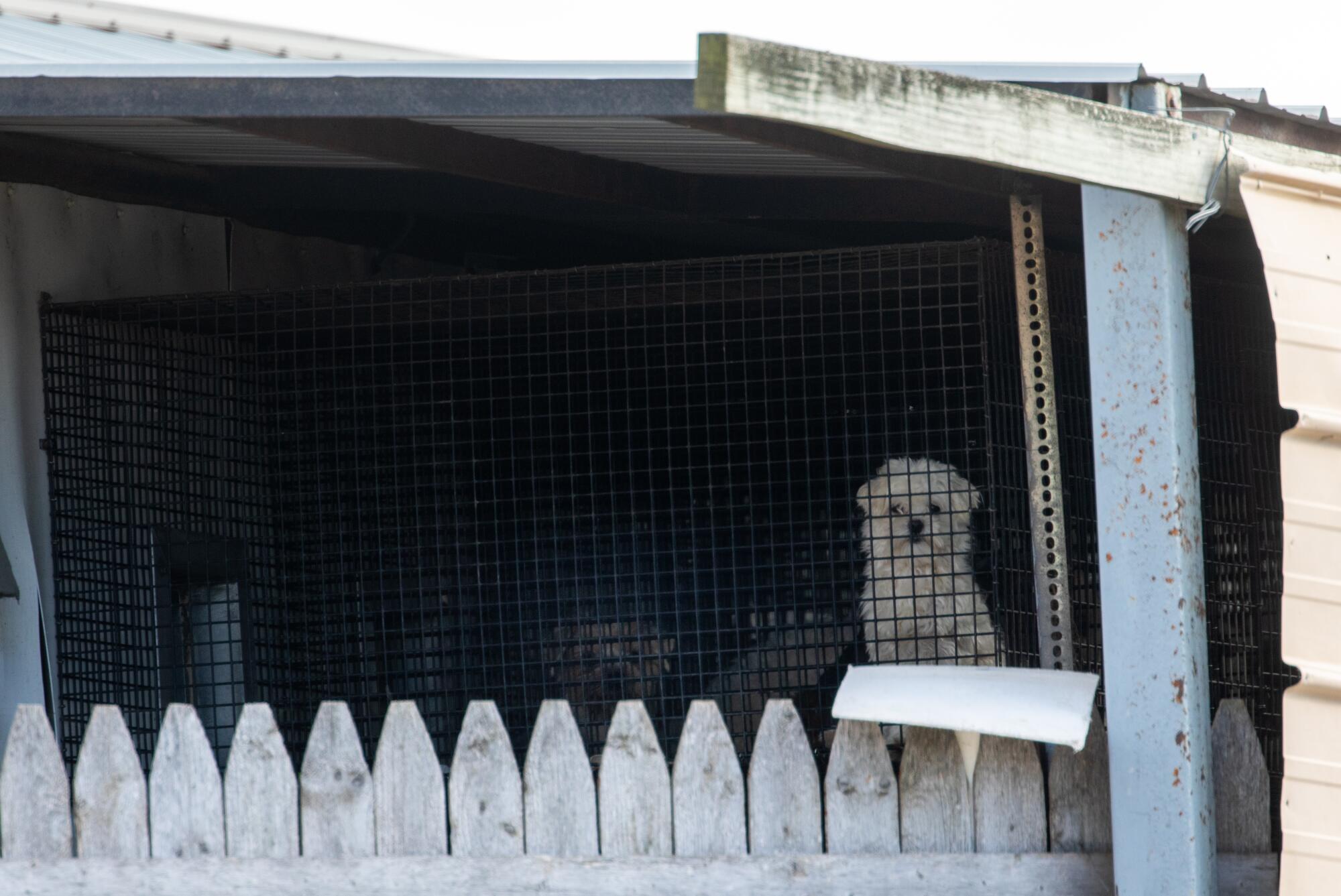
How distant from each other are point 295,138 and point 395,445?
1675 mm

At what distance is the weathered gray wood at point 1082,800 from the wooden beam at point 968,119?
3.84ft

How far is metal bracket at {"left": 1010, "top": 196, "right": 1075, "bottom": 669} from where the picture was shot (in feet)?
12.9

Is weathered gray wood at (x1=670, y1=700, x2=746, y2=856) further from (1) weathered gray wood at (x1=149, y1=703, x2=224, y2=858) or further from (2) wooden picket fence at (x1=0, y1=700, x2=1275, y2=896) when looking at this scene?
(1) weathered gray wood at (x1=149, y1=703, x2=224, y2=858)

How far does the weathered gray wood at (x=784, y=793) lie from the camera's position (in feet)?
11.3

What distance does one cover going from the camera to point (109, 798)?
11.8 feet

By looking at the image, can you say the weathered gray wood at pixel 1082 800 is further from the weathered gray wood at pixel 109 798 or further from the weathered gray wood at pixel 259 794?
the weathered gray wood at pixel 109 798

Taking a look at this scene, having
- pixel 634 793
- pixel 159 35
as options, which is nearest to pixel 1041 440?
pixel 634 793

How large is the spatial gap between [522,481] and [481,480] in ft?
0.86

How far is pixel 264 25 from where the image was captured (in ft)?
26.6

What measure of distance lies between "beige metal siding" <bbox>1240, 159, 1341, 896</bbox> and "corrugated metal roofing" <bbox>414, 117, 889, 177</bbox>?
1.43 meters

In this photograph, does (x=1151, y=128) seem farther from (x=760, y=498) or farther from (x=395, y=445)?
(x=760, y=498)

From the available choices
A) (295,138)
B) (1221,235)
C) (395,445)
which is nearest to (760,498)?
(395,445)

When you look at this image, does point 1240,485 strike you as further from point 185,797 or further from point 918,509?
point 185,797

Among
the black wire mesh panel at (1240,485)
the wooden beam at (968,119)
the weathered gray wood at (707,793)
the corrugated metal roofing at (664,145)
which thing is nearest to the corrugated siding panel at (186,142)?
the corrugated metal roofing at (664,145)
